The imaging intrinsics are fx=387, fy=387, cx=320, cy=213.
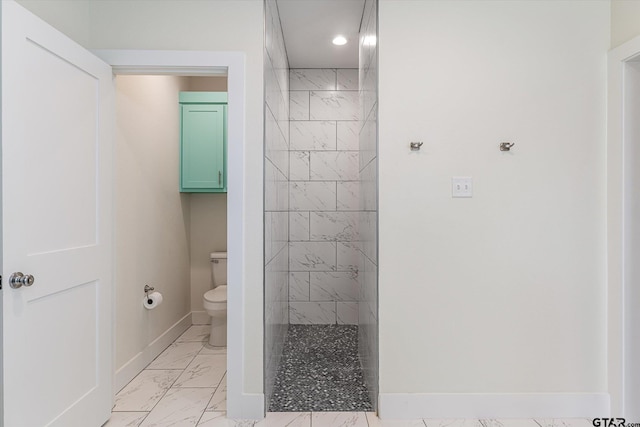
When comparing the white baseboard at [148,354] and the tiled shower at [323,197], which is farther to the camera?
the tiled shower at [323,197]

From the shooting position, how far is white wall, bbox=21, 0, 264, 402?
2123 millimetres

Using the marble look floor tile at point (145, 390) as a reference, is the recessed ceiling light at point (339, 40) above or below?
above

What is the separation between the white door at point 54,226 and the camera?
56.8 inches

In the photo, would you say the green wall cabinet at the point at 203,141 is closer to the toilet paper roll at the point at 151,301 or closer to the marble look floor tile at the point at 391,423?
the toilet paper roll at the point at 151,301

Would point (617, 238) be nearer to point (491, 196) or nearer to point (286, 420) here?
point (491, 196)

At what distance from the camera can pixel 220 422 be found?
6.77ft

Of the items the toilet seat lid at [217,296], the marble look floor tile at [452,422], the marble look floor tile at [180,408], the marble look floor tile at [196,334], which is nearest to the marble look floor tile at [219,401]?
the marble look floor tile at [180,408]

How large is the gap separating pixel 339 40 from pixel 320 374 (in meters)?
2.55

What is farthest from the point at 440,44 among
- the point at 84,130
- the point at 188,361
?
the point at 188,361

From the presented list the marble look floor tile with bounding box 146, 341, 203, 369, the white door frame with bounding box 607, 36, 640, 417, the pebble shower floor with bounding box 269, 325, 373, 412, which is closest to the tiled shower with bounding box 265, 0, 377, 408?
the pebble shower floor with bounding box 269, 325, 373, 412

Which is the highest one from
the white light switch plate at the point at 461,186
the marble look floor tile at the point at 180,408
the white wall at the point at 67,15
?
the white wall at the point at 67,15

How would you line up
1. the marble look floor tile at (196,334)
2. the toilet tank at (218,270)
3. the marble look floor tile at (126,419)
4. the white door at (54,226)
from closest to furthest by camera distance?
the white door at (54,226) → the marble look floor tile at (126,419) → the marble look floor tile at (196,334) → the toilet tank at (218,270)

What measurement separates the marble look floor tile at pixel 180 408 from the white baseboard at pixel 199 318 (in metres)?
1.45

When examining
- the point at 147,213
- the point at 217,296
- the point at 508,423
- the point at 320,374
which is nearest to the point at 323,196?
the point at 217,296
